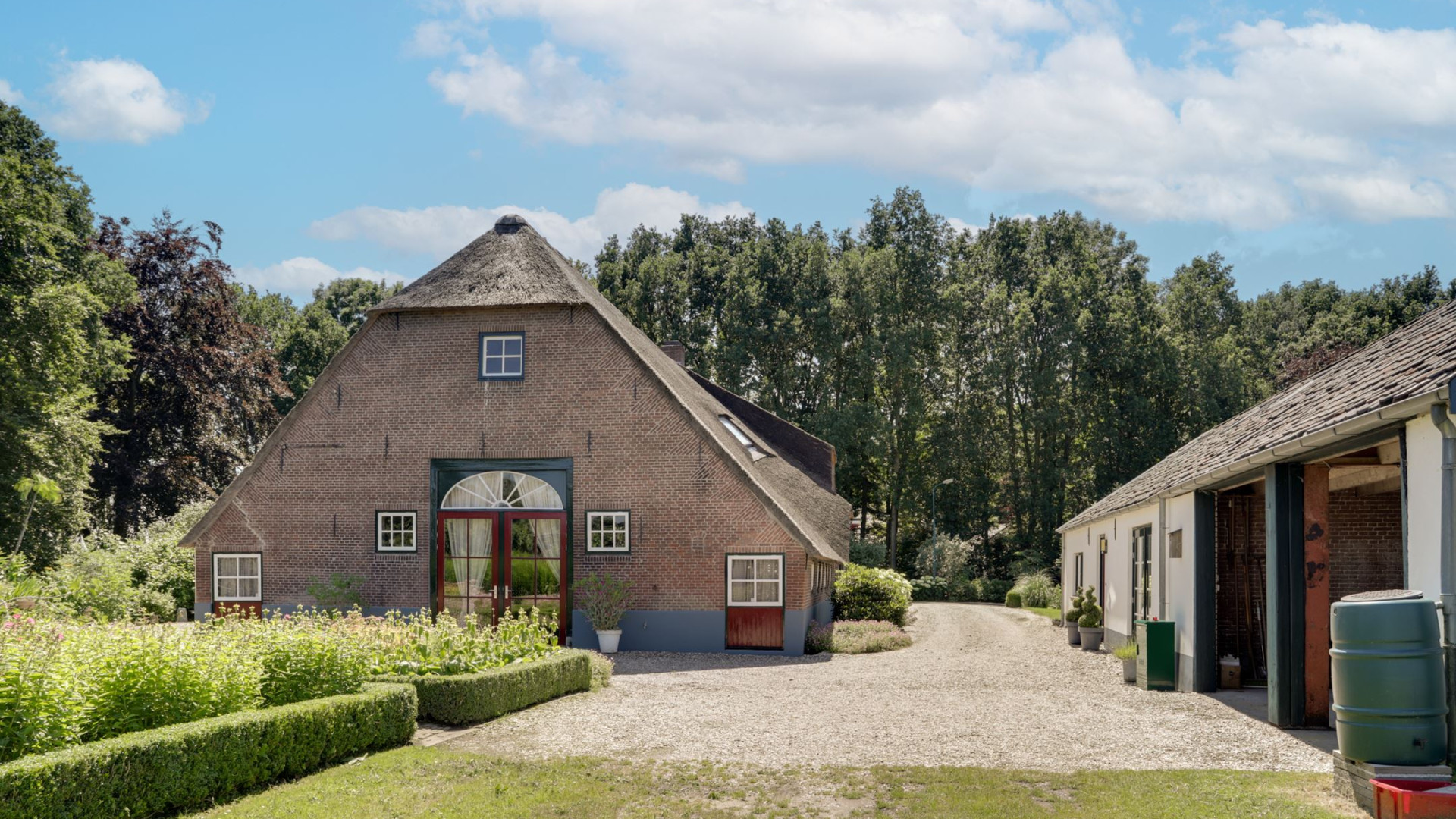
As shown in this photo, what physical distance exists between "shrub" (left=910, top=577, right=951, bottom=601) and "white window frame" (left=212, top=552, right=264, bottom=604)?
2885 centimetres

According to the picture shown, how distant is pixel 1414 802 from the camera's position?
23.0ft

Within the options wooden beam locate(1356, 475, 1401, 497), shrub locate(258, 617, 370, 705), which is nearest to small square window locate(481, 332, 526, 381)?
shrub locate(258, 617, 370, 705)

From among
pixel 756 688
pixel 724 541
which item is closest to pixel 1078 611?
pixel 724 541

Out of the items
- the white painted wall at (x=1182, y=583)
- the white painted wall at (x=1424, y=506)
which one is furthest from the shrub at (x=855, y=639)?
the white painted wall at (x=1424, y=506)

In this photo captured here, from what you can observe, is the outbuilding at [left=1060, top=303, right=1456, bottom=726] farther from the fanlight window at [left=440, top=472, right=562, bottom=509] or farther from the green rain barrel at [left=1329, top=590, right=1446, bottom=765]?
the fanlight window at [left=440, top=472, right=562, bottom=509]

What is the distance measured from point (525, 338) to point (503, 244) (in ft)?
8.68

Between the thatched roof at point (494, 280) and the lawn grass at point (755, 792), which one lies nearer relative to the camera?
the lawn grass at point (755, 792)

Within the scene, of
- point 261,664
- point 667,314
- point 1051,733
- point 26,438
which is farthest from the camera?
point 667,314

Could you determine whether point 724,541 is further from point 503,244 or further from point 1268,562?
point 1268,562

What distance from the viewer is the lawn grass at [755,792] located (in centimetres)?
799

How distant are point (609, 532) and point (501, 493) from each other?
2.27m

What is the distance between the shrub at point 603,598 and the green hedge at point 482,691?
6.90 metres

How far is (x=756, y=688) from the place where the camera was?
15.6 m

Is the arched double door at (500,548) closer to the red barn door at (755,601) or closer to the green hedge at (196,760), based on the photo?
the red barn door at (755,601)
